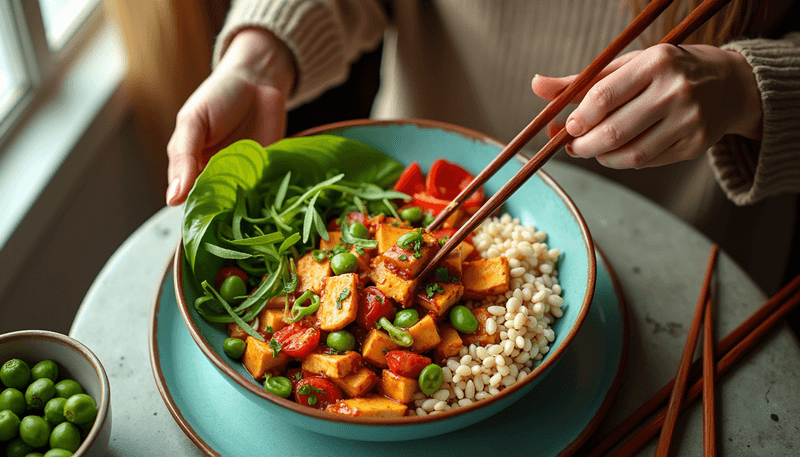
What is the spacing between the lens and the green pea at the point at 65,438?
1.06 metres

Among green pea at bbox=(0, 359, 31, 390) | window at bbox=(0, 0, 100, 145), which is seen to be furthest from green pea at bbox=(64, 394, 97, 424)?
window at bbox=(0, 0, 100, 145)

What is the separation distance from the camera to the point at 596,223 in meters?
1.86

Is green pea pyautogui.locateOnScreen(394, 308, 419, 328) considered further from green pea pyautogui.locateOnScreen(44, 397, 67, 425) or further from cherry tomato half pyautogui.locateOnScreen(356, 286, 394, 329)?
green pea pyautogui.locateOnScreen(44, 397, 67, 425)

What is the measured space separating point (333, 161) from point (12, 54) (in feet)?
5.18

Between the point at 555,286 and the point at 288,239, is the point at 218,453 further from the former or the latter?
the point at 555,286

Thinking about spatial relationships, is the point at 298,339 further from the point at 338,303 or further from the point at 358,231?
the point at 358,231

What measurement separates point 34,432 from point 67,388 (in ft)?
0.33

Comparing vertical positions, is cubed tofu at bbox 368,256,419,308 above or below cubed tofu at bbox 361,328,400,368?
above

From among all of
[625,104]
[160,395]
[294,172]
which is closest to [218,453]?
[160,395]

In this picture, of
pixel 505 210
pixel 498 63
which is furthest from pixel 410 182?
pixel 498 63

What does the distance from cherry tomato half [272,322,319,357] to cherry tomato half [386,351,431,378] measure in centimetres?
18

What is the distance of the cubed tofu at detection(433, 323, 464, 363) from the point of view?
1.32 m

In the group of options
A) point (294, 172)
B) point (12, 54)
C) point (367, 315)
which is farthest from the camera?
point (12, 54)

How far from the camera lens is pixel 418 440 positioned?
48.4 inches
